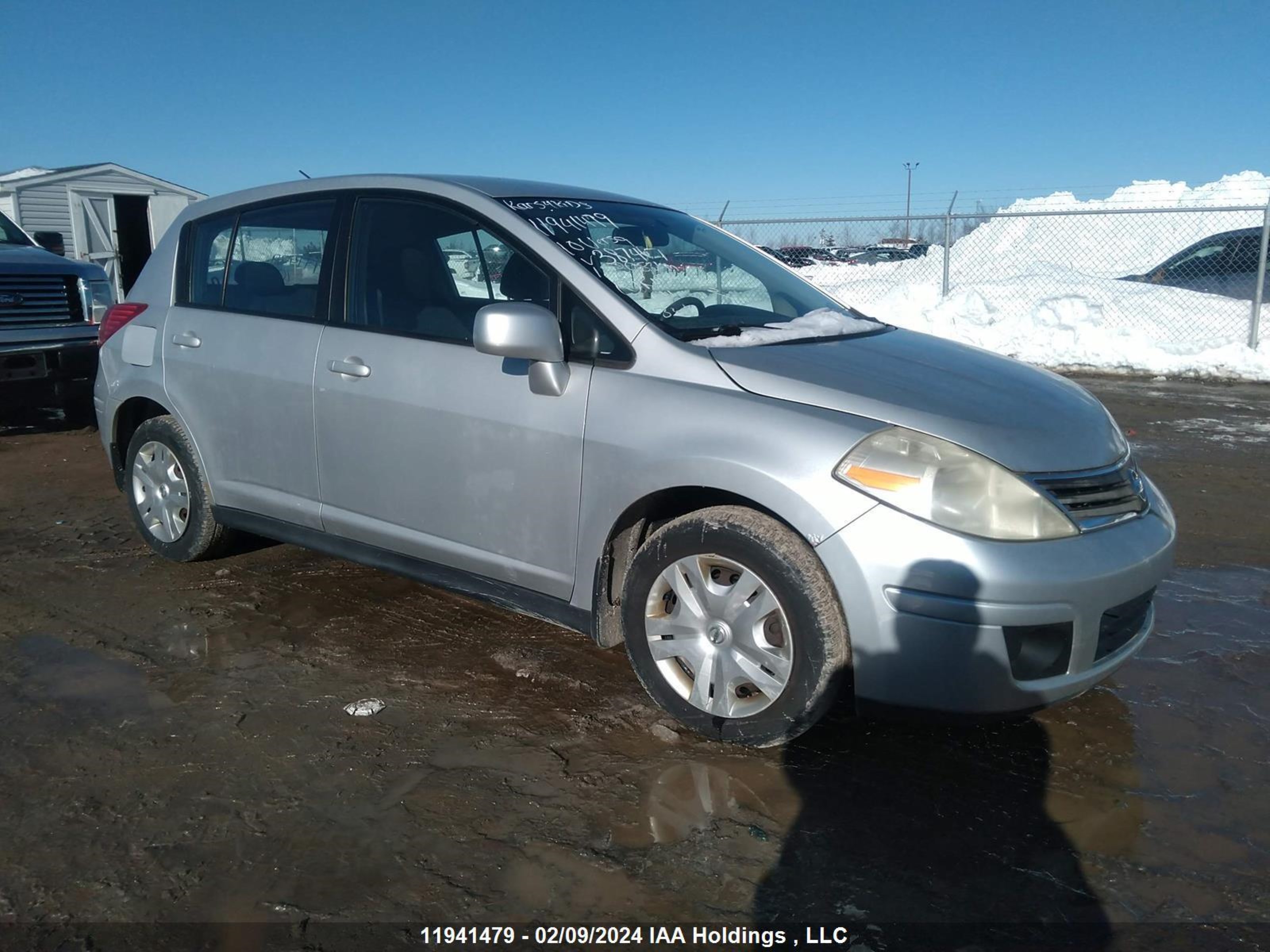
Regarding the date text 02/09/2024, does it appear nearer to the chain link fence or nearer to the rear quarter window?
the rear quarter window

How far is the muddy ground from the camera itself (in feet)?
7.79

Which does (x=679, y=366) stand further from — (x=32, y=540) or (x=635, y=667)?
(x=32, y=540)

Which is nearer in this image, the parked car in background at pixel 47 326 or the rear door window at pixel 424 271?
the rear door window at pixel 424 271

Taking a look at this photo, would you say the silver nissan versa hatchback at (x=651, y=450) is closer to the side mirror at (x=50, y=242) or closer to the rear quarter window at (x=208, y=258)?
the rear quarter window at (x=208, y=258)

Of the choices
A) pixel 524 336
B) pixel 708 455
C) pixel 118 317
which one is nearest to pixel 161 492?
pixel 118 317

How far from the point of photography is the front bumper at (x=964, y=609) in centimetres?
261

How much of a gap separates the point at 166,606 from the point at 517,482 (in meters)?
1.96

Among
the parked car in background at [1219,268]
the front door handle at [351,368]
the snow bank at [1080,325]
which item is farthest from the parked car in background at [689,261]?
the parked car in background at [1219,268]

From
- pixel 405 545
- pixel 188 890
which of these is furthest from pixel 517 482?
pixel 188 890

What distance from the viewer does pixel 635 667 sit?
3.16 metres

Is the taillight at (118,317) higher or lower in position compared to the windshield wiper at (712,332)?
lower

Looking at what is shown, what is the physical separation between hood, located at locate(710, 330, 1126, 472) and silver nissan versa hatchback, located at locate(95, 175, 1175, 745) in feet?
0.04

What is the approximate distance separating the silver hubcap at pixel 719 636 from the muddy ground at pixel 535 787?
20cm

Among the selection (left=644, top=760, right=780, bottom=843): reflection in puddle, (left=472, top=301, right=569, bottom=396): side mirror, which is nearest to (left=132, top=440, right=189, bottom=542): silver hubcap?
(left=472, top=301, right=569, bottom=396): side mirror
